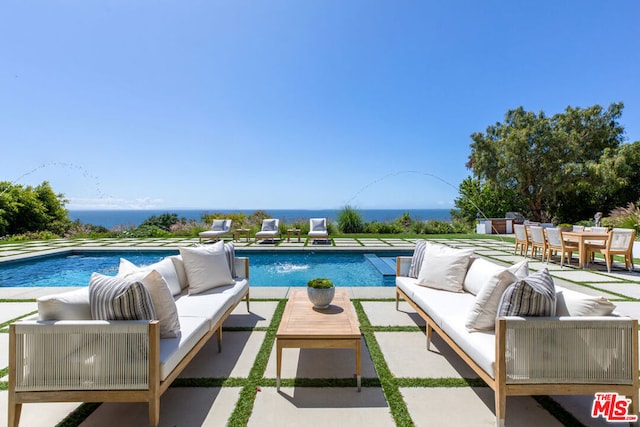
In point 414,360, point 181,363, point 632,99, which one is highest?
point 632,99

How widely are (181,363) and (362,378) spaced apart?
1.19 meters

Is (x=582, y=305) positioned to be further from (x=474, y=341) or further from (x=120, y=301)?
(x=120, y=301)

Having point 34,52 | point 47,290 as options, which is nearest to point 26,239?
point 34,52

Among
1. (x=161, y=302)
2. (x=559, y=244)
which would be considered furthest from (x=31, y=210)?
(x=559, y=244)

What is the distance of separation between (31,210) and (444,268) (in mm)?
17705

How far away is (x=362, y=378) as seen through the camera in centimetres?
196

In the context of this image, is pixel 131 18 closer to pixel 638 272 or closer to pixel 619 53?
pixel 638 272

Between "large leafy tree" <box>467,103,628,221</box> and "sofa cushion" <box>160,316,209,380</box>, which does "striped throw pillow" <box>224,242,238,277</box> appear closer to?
"sofa cushion" <box>160,316,209,380</box>

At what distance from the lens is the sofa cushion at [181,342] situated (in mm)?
1513

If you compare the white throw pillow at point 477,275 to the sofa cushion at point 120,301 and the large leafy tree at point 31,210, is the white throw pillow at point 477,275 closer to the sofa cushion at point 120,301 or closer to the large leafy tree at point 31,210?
the sofa cushion at point 120,301

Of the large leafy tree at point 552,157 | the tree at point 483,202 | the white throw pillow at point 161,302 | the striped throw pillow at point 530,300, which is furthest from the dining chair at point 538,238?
the tree at point 483,202

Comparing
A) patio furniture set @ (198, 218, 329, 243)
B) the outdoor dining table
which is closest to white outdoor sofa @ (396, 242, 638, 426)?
the outdoor dining table

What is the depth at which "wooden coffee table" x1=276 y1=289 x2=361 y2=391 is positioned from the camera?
71.6 inches

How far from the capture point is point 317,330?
1.89 m
